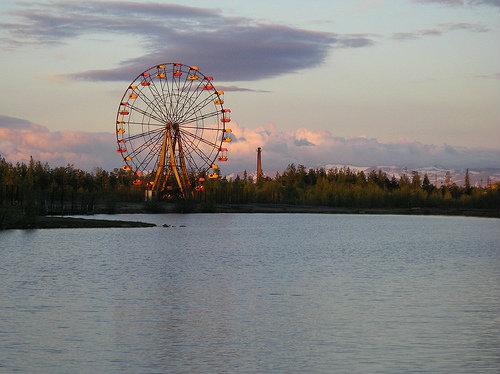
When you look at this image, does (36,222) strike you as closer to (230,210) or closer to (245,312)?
(245,312)

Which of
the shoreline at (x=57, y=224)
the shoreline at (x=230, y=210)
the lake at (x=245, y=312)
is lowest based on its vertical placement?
the lake at (x=245, y=312)

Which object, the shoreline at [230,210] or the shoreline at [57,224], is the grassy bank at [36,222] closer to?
the shoreline at [57,224]

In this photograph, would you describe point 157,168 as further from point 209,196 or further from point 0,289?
point 0,289

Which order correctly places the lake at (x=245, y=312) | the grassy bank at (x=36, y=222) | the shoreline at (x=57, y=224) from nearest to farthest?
1. the lake at (x=245, y=312)
2. the grassy bank at (x=36, y=222)
3. the shoreline at (x=57, y=224)

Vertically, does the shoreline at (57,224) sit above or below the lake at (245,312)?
above

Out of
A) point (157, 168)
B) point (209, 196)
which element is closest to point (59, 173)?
point (209, 196)

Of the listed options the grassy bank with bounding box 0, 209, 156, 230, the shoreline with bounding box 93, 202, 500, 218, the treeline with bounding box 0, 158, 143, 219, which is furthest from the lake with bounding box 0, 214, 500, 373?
the shoreline with bounding box 93, 202, 500, 218

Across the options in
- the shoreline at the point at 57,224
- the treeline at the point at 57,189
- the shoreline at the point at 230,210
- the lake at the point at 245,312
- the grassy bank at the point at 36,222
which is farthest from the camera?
the shoreline at the point at 230,210

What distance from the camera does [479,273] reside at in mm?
50406

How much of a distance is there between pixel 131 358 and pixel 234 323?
6722 millimetres

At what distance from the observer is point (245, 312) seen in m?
33.4

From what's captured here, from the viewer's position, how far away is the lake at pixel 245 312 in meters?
24.3

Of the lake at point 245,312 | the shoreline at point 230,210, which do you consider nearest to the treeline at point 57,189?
the shoreline at point 230,210

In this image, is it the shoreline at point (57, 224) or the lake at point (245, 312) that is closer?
the lake at point (245, 312)
